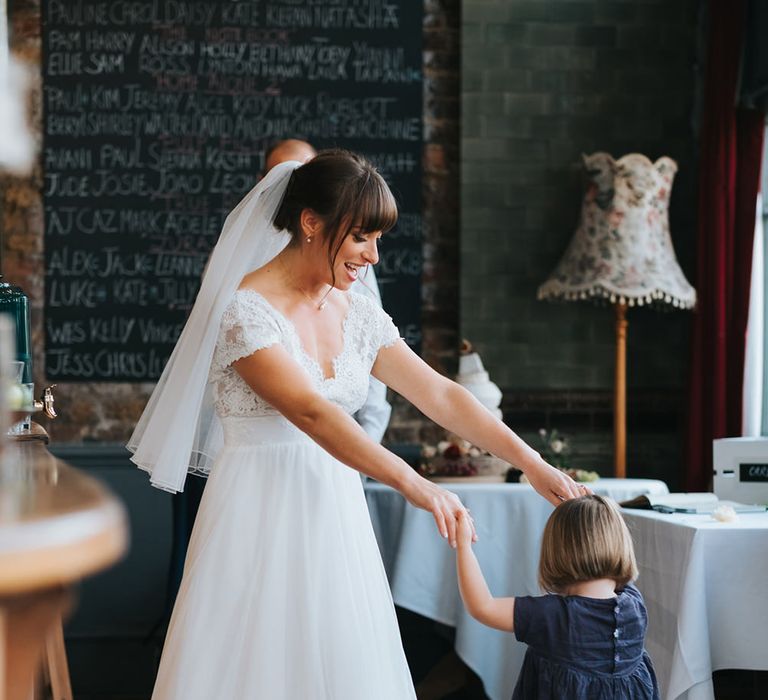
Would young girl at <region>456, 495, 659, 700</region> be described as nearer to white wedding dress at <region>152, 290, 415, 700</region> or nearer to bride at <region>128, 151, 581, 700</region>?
bride at <region>128, 151, 581, 700</region>

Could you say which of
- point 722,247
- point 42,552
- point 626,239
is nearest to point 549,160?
point 626,239

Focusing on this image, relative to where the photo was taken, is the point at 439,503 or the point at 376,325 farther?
the point at 376,325

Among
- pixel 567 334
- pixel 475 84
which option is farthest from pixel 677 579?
pixel 475 84

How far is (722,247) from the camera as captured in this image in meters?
4.38

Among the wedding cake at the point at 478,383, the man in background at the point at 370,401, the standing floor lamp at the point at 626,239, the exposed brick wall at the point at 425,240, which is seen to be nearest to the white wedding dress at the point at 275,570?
the man in background at the point at 370,401

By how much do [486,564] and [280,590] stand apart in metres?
1.52

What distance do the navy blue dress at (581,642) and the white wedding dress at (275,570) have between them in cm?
29

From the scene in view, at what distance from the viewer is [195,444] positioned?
2656mm

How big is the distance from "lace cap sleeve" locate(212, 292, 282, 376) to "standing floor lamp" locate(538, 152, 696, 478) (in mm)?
2246

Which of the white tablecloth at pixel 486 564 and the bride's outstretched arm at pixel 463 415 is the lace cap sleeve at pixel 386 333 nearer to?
the bride's outstretched arm at pixel 463 415

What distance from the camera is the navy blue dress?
228 centimetres

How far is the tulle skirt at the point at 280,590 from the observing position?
217 centimetres

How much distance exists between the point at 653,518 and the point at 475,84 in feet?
7.99

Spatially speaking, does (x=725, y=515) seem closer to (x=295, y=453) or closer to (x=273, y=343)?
(x=295, y=453)
